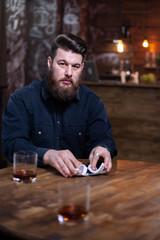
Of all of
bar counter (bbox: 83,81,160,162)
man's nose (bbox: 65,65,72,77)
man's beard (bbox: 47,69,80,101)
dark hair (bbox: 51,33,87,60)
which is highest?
dark hair (bbox: 51,33,87,60)

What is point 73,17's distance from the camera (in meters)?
7.24

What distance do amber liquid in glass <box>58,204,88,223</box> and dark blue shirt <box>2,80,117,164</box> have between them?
90 cm

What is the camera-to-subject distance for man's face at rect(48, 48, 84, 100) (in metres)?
1.95

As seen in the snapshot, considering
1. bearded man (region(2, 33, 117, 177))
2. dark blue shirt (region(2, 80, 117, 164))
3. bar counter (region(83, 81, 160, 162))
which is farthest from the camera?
bar counter (region(83, 81, 160, 162))

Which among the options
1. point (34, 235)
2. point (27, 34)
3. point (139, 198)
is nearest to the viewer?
point (34, 235)

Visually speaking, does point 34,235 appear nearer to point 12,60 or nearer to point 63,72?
point 63,72

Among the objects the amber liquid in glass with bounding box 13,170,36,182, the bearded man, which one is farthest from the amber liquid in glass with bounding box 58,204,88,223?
the bearded man

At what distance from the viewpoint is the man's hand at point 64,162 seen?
150 centimetres

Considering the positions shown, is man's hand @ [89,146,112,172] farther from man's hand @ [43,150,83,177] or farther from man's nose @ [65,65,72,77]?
man's nose @ [65,65,72,77]

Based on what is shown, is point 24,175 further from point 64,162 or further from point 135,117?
point 135,117

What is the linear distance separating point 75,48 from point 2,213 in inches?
45.4

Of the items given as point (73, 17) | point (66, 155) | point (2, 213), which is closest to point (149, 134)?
point (66, 155)

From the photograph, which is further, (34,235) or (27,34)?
(27,34)

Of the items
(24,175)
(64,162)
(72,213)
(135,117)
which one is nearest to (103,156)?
(64,162)
